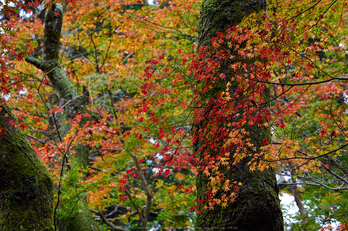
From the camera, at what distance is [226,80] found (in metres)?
3.42

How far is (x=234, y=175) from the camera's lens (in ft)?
9.77

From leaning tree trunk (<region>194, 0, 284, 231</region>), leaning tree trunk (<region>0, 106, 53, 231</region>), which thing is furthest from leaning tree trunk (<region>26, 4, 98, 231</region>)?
leaning tree trunk (<region>194, 0, 284, 231</region>)

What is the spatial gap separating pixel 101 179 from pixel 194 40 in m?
4.43

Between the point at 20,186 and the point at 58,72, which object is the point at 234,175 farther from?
the point at 58,72

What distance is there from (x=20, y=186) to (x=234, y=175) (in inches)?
102

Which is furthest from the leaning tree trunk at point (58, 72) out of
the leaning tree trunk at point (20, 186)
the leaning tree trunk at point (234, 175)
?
the leaning tree trunk at point (234, 175)

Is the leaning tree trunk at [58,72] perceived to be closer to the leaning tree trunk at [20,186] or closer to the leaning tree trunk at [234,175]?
the leaning tree trunk at [20,186]

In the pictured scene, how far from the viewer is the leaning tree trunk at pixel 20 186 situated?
2959mm

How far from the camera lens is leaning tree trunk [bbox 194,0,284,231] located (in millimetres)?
2734

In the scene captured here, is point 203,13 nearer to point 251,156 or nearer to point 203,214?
point 251,156

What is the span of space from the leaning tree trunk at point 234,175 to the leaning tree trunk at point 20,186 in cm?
197

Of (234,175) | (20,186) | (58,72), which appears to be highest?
(58,72)

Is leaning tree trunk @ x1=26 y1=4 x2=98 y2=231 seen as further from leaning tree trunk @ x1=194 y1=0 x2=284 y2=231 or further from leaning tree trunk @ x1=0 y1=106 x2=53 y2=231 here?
leaning tree trunk @ x1=194 y1=0 x2=284 y2=231

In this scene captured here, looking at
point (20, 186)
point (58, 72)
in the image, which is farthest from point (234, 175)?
point (58, 72)
